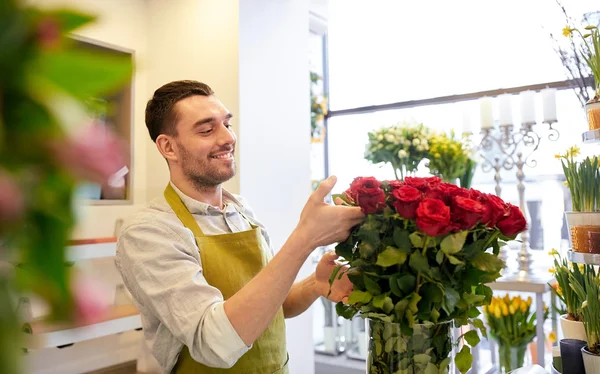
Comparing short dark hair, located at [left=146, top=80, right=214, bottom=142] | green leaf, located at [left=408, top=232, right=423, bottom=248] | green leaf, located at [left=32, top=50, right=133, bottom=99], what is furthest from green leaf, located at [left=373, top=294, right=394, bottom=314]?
short dark hair, located at [left=146, top=80, right=214, bottom=142]

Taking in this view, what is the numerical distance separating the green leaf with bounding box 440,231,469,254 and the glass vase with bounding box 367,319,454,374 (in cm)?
16

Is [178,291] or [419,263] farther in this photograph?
[178,291]

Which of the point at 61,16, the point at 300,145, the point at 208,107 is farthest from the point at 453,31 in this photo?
the point at 61,16

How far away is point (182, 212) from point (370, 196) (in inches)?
30.5

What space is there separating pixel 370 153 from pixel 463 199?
2451mm

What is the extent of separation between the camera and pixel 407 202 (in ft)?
3.11

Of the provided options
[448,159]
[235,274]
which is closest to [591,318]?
[235,274]

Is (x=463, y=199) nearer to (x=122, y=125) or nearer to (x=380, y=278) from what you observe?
(x=380, y=278)

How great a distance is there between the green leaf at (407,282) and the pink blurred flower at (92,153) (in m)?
0.85

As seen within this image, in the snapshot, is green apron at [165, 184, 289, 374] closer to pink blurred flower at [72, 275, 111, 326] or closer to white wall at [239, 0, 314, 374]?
white wall at [239, 0, 314, 374]

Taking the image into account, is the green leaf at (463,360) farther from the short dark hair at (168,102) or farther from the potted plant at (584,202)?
the short dark hair at (168,102)

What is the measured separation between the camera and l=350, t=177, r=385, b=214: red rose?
0.98m

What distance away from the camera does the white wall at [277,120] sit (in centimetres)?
261

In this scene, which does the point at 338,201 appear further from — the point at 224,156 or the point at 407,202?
the point at 224,156
